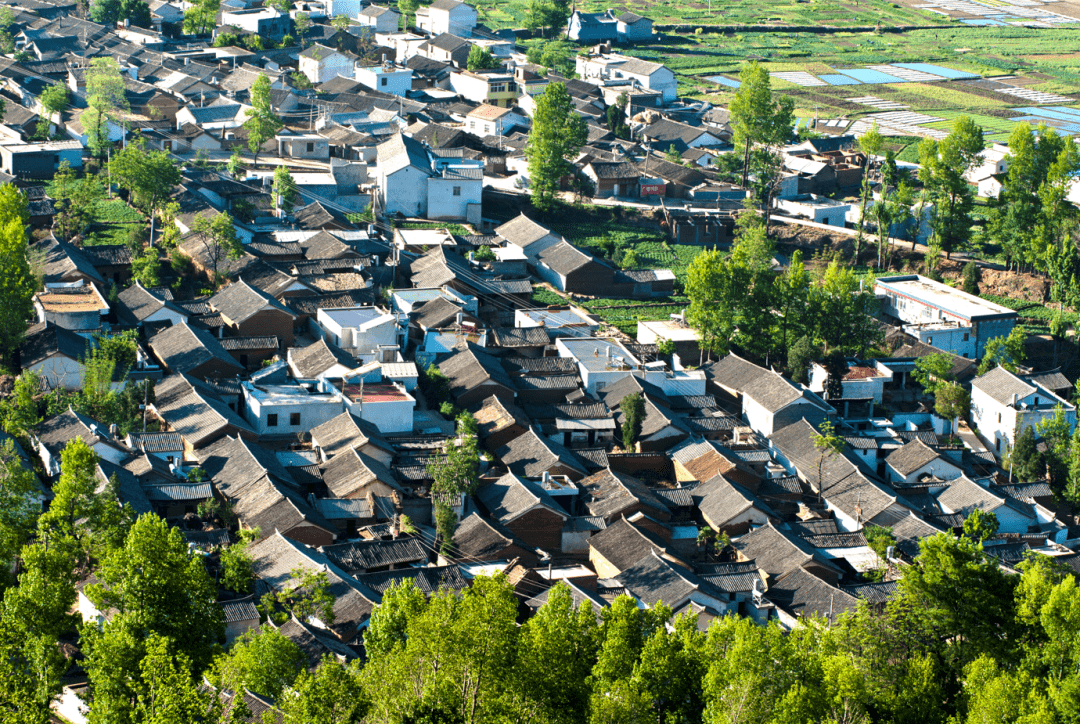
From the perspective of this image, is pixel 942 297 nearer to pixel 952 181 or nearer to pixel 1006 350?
pixel 1006 350

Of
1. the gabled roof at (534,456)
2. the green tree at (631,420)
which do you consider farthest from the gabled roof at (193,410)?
Result: the green tree at (631,420)

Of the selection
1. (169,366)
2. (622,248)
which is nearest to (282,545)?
(169,366)

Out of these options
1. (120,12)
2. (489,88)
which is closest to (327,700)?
(489,88)

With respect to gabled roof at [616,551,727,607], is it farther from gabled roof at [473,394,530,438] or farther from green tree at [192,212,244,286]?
green tree at [192,212,244,286]

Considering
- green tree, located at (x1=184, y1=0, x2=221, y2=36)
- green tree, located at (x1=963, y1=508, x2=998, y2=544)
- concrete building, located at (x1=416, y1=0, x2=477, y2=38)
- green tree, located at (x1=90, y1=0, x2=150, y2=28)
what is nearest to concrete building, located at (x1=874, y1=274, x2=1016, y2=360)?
green tree, located at (x1=963, y1=508, x2=998, y2=544)

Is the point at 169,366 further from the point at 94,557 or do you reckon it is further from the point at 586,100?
the point at 586,100

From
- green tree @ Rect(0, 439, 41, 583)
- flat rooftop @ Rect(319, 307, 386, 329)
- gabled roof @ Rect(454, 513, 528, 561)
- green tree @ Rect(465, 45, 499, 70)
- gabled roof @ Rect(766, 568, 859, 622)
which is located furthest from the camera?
green tree @ Rect(465, 45, 499, 70)

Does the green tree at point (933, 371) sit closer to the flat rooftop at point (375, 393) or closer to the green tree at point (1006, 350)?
the green tree at point (1006, 350)

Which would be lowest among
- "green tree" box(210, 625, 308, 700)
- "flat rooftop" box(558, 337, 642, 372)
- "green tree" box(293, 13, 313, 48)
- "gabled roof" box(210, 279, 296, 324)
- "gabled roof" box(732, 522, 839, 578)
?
"gabled roof" box(732, 522, 839, 578)
